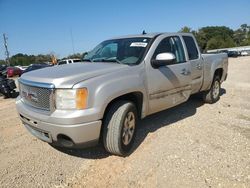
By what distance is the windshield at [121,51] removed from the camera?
4.25 m

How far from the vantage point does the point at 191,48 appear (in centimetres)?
563

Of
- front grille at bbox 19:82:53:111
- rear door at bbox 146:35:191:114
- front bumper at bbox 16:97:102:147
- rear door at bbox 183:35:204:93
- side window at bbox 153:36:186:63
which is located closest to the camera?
front bumper at bbox 16:97:102:147

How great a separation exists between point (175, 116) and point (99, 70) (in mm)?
2754

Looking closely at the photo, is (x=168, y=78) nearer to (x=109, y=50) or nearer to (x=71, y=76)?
(x=109, y=50)

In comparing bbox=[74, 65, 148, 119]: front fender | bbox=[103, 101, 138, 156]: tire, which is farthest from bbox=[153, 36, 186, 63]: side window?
bbox=[103, 101, 138, 156]: tire

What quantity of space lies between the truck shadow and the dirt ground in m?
0.02

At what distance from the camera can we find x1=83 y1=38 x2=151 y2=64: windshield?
4.25m

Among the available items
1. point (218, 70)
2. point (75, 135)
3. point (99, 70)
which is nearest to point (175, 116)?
point (218, 70)

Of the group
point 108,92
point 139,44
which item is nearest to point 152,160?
point 108,92

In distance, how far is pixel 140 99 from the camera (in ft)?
13.3

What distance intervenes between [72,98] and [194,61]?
3310 mm

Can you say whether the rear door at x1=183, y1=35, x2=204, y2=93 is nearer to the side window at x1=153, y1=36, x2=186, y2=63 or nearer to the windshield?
the side window at x1=153, y1=36, x2=186, y2=63

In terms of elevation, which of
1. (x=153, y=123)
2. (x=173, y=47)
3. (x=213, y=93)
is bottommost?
(x=153, y=123)

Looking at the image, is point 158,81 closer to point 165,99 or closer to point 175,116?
point 165,99
